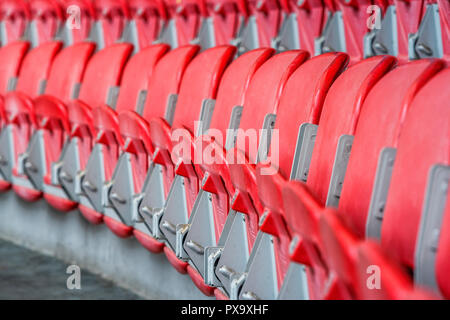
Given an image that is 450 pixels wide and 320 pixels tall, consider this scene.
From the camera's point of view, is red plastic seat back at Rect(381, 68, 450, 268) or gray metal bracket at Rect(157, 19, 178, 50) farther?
gray metal bracket at Rect(157, 19, 178, 50)

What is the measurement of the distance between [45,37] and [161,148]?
589 millimetres

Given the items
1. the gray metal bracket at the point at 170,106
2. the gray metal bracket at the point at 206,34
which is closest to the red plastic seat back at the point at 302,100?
the gray metal bracket at the point at 170,106

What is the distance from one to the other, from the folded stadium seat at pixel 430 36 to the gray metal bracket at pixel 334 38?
5.2 inches

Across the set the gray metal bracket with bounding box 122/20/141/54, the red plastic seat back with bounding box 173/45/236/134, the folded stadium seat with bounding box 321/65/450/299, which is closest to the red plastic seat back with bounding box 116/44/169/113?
the red plastic seat back with bounding box 173/45/236/134

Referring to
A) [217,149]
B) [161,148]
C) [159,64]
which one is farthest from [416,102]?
[159,64]

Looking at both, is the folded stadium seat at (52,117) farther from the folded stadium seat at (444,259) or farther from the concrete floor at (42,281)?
the folded stadium seat at (444,259)

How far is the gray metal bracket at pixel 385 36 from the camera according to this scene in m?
0.63

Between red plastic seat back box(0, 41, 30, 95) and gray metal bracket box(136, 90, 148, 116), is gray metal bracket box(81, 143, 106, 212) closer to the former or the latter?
gray metal bracket box(136, 90, 148, 116)

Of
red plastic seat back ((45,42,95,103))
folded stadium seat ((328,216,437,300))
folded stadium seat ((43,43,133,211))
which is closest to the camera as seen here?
folded stadium seat ((328,216,437,300))

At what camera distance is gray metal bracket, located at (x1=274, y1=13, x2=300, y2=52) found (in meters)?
0.77

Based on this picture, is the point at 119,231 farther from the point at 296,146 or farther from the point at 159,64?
the point at 296,146

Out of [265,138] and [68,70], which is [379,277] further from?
[68,70]

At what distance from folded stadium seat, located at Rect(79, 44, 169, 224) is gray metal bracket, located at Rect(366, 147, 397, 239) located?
17.0 inches

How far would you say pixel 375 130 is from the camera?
1.04 feet
